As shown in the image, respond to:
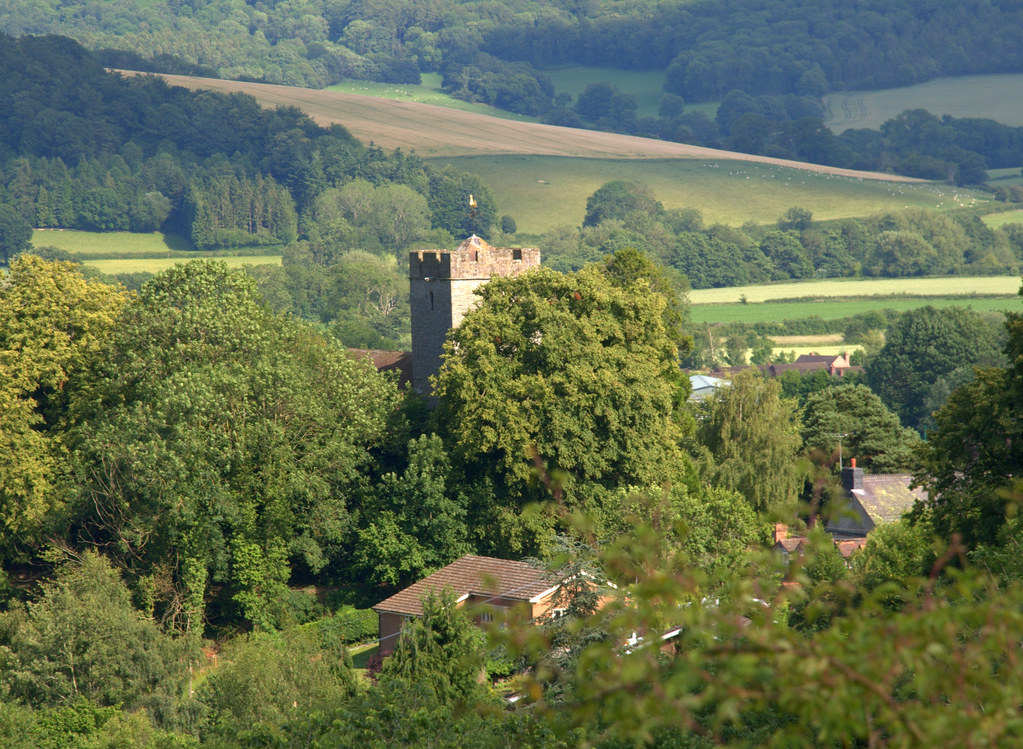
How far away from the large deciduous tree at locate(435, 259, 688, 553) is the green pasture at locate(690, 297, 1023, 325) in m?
104

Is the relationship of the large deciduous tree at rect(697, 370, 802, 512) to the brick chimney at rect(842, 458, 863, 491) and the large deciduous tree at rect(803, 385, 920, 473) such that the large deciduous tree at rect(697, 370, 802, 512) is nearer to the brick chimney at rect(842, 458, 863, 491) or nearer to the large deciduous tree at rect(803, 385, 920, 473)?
the brick chimney at rect(842, 458, 863, 491)

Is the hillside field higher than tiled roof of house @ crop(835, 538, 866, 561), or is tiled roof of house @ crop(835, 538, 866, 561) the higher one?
tiled roof of house @ crop(835, 538, 866, 561)

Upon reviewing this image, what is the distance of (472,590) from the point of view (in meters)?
41.3

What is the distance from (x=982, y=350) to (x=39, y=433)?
79079mm

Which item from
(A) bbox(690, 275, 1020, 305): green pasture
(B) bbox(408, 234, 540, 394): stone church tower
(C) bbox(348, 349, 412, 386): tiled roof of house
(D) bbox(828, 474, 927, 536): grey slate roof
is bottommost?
(A) bbox(690, 275, 1020, 305): green pasture

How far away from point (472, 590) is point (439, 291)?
1831 cm

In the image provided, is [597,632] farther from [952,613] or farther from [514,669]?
[952,613]

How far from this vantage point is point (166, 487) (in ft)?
138

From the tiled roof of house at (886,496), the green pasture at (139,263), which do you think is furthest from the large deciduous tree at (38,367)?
the green pasture at (139,263)

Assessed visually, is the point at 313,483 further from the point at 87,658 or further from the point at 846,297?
the point at 846,297

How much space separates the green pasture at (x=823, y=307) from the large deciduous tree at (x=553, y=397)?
10442 cm

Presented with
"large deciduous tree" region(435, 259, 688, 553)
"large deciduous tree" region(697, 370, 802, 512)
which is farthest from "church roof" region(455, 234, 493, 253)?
"large deciduous tree" region(697, 370, 802, 512)

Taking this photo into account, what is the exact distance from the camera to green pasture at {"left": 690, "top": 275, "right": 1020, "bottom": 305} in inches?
6875

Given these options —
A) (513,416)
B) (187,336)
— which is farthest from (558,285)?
(187,336)
